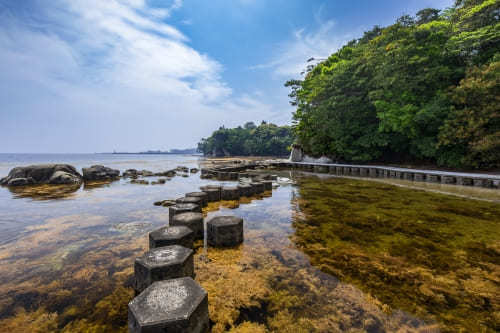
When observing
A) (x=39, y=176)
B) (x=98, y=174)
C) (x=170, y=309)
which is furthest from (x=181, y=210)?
(x=39, y=176)

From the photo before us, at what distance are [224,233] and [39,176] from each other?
18.5m

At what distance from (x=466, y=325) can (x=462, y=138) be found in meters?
16.1

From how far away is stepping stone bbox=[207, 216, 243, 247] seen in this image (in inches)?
163

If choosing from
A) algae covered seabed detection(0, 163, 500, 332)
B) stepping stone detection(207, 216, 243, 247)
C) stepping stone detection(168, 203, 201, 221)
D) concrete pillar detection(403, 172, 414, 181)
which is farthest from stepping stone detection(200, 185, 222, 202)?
Result: concrete pillar detection(403, 172, 414, 181)

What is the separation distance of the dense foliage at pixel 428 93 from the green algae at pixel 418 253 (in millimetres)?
9182

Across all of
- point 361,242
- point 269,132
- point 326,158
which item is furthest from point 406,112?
point 269,132

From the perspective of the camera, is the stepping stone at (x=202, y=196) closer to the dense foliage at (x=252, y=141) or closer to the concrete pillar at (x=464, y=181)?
the concrete pillar at (x=464, y=181)

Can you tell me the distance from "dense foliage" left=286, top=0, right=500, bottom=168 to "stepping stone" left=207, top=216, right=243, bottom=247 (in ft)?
52.9

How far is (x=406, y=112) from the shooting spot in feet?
48.9

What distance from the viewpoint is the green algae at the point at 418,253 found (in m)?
2.45

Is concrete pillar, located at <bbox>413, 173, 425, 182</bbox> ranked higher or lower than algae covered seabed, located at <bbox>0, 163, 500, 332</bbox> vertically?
higher

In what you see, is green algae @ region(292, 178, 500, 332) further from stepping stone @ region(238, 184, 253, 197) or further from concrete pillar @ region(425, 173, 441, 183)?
concrete pillar @ region(425, 173, 441, 183)

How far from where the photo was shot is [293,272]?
314 cm

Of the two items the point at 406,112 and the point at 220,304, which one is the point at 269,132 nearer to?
the point at 406,112
